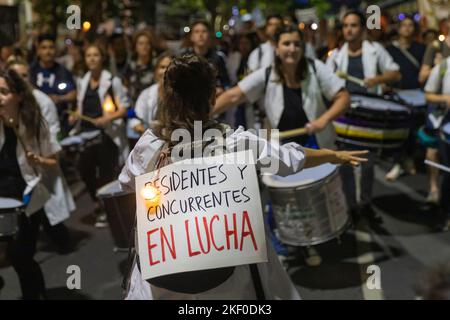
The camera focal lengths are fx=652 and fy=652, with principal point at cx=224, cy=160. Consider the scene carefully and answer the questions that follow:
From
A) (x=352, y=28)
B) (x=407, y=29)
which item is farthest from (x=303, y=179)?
(x=407, y=29)

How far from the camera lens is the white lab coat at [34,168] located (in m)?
4.14

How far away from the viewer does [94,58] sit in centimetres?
650

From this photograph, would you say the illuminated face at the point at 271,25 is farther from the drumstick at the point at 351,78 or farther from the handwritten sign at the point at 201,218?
the handwritten sign at the point at 201,218

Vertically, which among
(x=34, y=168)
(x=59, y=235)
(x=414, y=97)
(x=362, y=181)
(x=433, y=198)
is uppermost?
(x=34, y=168)

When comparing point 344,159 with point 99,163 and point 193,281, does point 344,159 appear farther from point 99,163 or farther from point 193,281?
point 99,163

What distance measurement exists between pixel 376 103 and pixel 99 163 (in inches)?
109

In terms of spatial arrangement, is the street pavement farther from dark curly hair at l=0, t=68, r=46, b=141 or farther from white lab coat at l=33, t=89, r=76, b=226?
dark curly hair at l=0, t=68, r=46, b=141

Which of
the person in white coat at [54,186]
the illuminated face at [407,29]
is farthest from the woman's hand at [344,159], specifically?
the illuminated face at [407,29]

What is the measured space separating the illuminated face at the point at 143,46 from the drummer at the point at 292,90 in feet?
8.33

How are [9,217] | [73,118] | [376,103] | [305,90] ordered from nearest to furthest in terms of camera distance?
[9,217] → [305,90] → [376,103] → [73,118]

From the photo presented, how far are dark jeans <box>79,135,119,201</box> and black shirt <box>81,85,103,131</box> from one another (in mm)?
217

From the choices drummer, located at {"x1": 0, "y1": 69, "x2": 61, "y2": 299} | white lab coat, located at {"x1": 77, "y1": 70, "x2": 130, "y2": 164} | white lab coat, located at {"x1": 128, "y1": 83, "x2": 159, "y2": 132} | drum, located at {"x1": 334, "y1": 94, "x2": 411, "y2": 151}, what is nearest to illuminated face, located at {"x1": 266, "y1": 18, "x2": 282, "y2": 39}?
white lab coat, located at {"x1": 77, "y1": 70, "x2": 130, "y2": 164}

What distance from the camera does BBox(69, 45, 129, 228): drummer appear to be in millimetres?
6352
